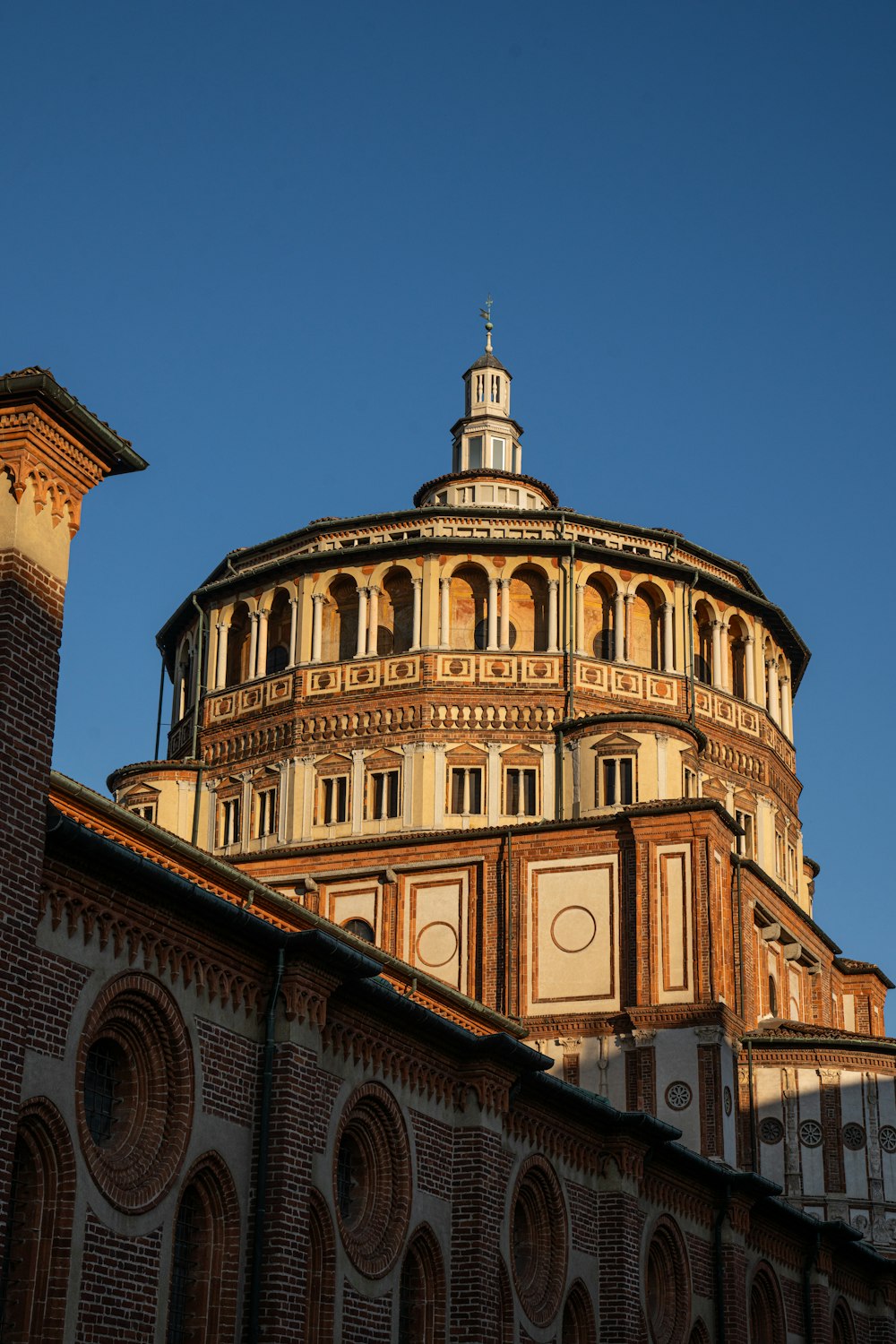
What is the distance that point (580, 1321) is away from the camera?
28.6 m

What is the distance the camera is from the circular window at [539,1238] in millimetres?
27172

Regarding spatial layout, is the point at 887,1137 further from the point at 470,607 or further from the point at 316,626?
the point at 316,626

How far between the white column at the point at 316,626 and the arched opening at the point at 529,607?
515 centimetres

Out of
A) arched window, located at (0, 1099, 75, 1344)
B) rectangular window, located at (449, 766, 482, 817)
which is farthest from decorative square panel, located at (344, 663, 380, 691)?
arched window, located at (0, 1099, 75, 1344)

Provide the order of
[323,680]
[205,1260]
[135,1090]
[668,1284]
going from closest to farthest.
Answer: [135,1090]
[205,1260]
[668,1284]
[323,680]

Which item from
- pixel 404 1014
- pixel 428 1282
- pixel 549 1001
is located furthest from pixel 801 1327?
pixel 404 1014

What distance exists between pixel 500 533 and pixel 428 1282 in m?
30.5

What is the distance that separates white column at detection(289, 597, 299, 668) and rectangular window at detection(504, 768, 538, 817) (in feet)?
23.0

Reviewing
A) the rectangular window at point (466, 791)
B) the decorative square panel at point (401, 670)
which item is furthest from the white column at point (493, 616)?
the rectangular window at point (466, 791)

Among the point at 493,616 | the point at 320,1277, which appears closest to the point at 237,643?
the point at 493,616

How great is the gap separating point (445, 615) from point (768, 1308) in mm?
20902

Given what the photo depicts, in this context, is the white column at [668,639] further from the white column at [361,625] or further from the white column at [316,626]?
the white column at [316,626]

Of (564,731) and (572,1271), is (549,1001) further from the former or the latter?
(572,1271)

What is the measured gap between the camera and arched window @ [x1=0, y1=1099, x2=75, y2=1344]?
1723cm
